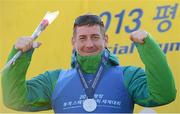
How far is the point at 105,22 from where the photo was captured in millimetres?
2875

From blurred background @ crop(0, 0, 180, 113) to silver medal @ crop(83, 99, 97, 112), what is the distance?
0.91 m

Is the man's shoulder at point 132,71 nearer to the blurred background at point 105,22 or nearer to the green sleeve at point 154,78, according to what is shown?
the green sleeve at point 154,78

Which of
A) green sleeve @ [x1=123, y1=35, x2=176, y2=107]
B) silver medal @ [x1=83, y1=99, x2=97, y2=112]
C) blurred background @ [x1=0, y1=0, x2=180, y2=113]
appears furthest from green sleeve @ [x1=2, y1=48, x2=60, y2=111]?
blurred background @ [x1=0, y1=0, x2=180, y2=113]

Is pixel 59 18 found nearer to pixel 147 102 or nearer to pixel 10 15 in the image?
pixel 10 15

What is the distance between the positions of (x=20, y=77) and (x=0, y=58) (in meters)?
0.99

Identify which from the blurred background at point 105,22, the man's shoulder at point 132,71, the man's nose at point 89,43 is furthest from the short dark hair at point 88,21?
the blurred background at point 105,22

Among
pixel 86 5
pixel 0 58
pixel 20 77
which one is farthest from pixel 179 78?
pixel 20 77

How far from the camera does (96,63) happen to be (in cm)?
195

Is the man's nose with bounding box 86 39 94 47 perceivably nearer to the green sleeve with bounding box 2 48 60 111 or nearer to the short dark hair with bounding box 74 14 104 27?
the short dark hair with bounding box 74 14 104 27

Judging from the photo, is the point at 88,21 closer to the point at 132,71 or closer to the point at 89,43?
the point at 89,43

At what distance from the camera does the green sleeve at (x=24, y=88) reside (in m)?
1.92

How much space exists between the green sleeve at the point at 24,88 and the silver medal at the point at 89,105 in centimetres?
16

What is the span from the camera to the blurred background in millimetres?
2824

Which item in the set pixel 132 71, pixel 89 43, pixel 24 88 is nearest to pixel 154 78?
pixel 132 71
